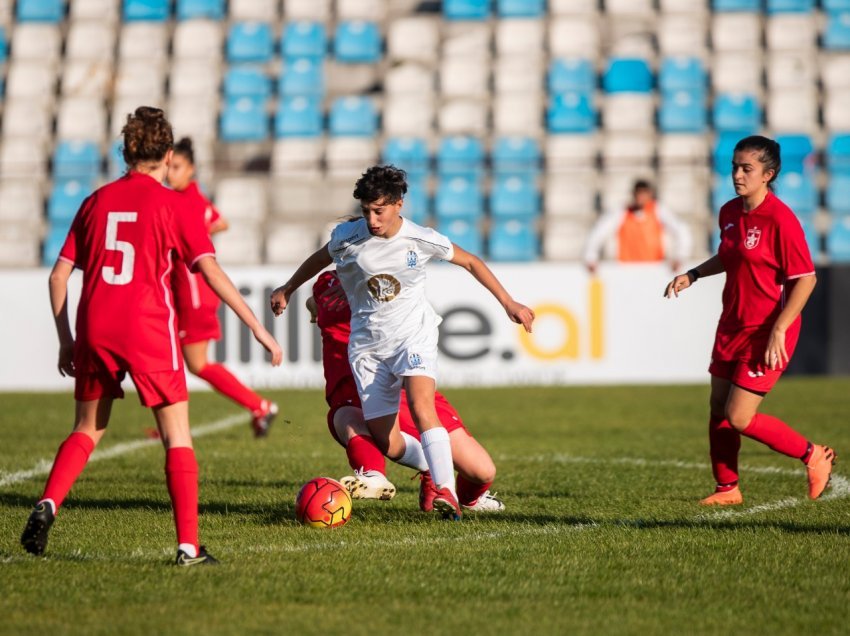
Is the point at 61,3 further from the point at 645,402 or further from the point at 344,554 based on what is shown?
the point at 344,554

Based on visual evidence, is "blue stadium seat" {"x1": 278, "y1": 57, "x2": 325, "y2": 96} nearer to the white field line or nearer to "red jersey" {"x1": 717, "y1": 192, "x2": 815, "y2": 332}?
the white field line

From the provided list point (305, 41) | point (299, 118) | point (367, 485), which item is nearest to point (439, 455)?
point (367, 485)

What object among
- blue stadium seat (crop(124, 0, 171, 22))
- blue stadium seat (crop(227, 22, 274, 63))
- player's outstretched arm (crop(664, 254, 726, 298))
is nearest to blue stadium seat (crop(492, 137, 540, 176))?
blue stadium seat (crop(227, 22, 274, 63))

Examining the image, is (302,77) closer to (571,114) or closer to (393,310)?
(571,114)

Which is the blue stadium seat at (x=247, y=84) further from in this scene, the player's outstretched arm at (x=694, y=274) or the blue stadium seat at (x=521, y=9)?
the player's outstretched arm at (x=694, y=274)

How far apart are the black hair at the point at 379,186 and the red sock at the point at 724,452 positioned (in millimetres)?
2342

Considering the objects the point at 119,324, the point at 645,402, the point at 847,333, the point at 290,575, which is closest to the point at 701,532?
the point at 290,575

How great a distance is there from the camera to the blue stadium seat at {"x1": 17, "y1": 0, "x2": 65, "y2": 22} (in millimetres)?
21938

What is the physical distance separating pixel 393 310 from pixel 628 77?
1450 cm

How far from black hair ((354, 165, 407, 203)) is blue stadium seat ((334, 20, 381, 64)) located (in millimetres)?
15161

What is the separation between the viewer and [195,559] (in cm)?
496

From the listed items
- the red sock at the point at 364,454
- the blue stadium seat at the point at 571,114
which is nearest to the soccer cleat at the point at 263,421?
the red sock at the point at 364,454

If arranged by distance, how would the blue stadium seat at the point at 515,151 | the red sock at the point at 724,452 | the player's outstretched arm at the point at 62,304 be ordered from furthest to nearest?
the blue stadium seat at the point at 515,151 → the red sock at the point at 724,452 → the player's outstretched arm at the point at 62,304

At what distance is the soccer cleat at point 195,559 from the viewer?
16.3 feet
